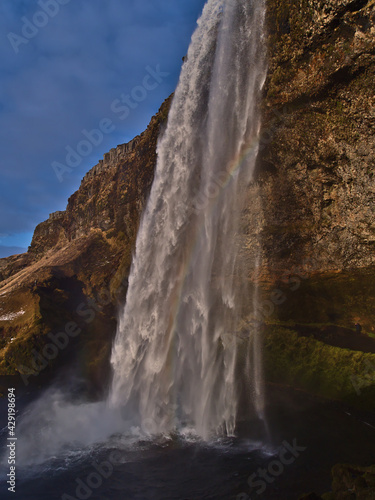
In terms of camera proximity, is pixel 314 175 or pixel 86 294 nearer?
pixel 314 175

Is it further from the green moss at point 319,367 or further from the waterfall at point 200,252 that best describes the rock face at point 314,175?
the waterfall at point 200,252

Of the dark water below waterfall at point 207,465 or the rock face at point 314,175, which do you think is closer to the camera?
the dark water below waterfall at point 207,465

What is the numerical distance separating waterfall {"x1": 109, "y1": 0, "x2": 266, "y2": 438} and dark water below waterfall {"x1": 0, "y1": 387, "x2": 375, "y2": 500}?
7.91 ft

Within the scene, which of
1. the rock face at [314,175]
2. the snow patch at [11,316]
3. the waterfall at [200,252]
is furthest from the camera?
the snow patch at [11,316]

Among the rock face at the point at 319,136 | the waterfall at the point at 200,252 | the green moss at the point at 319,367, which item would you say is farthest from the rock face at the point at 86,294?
the green moss at the point at 319,367

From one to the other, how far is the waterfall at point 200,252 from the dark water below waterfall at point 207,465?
7.91 feet

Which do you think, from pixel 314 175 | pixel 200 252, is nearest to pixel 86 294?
pixel 200 252

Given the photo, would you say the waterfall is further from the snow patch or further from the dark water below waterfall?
the snow patch

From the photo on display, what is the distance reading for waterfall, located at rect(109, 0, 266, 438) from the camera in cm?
1628

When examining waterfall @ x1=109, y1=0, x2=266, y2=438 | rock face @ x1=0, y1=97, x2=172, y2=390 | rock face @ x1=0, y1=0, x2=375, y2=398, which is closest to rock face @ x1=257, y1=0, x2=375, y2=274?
rock face @ x1=0, y1=0, x2=375, y2=398

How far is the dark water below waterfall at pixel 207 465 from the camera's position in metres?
10.0

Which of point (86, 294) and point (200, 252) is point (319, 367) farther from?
point (86, 294)

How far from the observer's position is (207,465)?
37.3ft

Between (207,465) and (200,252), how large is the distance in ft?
31.8
